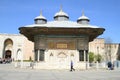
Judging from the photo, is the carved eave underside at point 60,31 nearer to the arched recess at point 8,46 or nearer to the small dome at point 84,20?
the small dome at point 84,20

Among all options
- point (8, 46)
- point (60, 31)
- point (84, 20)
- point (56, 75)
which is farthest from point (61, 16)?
point (8, 46)

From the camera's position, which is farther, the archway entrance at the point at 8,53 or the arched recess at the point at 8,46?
the archway entrance at the point at 8,53

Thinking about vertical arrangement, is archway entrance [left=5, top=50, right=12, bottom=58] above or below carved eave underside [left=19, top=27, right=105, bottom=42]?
below

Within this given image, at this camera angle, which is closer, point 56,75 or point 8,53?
point 56,75

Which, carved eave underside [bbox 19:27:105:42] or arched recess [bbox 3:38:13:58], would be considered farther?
arched recess [bbox 3:38:13:58]

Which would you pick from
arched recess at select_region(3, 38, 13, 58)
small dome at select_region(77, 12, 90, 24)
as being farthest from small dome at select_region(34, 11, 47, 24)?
arched recess at select_region(3, 38, 13, 58)

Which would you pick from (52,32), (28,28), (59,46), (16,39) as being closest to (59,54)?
(59,46)

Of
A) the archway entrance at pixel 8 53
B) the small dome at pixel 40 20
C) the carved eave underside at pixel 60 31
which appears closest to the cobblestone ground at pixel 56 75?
the carved eave underside at pixel 60 31

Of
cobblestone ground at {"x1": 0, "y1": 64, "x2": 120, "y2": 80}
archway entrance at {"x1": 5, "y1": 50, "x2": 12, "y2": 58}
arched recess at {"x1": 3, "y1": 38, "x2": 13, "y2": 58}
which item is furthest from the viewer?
archway entrance at {"x1": 5, "y1": 50, "x2": 12, "y2": 58}

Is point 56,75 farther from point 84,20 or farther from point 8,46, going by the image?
point 8,46

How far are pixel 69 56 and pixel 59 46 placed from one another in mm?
1875

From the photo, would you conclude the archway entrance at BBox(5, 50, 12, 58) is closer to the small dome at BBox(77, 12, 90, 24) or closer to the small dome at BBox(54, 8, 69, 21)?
the small dome at BBox(54, 8, 69, 21)

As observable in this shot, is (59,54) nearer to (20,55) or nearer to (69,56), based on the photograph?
(69,56)

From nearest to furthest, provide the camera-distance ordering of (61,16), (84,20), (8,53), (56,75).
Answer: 1. (56,75)
2. (84,20)
3. (61,16)
4. (8,53)
